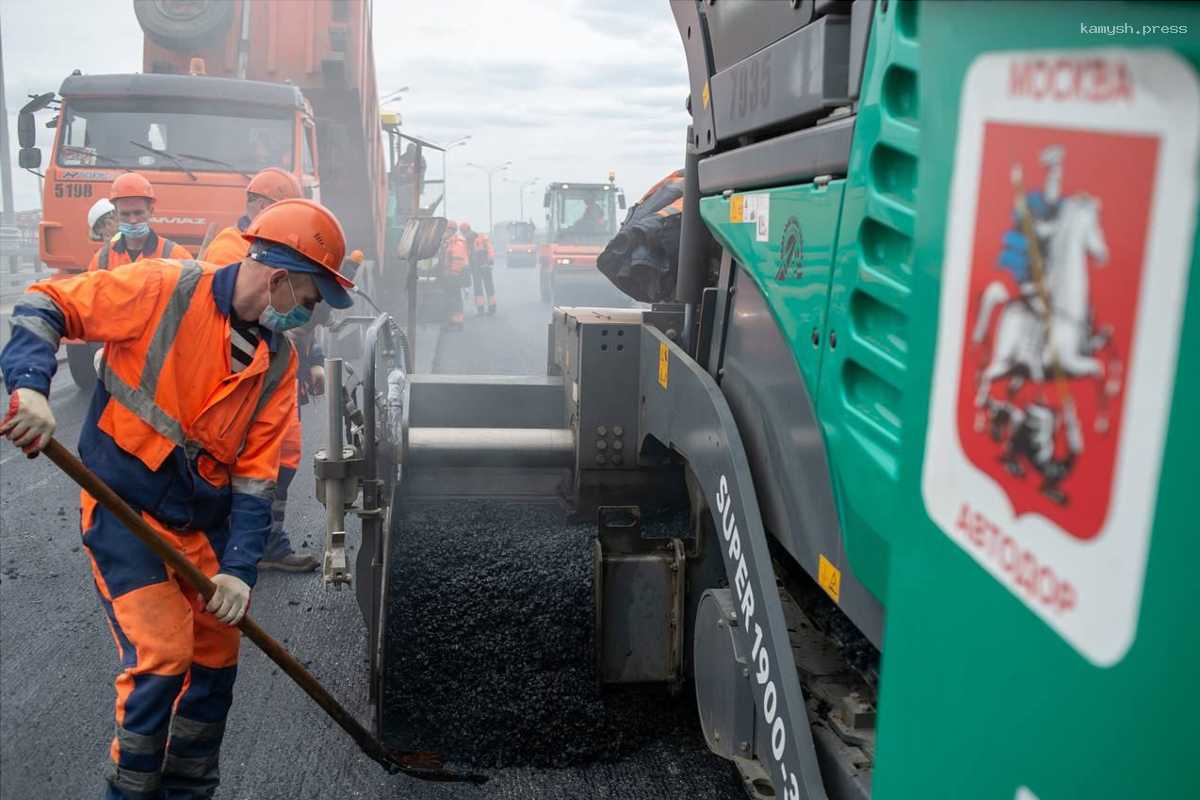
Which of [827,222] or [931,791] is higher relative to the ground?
[827,222]

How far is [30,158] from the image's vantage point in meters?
9.43

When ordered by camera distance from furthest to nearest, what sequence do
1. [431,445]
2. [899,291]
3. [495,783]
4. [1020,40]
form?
[431,445] → [495,783] → [899,291] → [1020,40]

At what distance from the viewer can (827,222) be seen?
173 centimetres

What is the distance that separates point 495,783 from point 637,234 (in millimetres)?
1932

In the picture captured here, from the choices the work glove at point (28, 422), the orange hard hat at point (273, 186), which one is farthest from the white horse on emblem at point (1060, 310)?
the orange hard hat at point (273, 186)

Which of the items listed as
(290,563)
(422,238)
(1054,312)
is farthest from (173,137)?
(1054,312)

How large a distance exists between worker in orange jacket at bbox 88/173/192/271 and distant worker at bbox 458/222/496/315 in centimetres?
1427

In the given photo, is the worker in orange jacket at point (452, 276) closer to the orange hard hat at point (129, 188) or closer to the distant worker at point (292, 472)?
the orange hard hat at point (129, 188)

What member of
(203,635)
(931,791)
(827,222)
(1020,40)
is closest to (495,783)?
(203,635)

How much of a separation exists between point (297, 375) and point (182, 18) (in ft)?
21.9

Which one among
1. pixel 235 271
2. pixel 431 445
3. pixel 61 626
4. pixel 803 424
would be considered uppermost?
pixel 235 271

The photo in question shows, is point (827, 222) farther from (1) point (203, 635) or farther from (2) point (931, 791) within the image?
(1) point (203, 635)

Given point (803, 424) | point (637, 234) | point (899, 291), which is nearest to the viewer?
point (899, 291)

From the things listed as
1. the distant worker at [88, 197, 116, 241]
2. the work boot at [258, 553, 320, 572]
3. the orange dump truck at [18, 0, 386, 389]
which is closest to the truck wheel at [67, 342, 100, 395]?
the orange dump truck at [18, 0, 386, 389]
